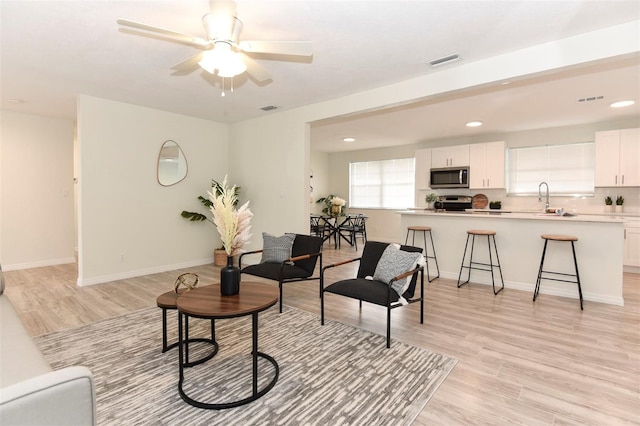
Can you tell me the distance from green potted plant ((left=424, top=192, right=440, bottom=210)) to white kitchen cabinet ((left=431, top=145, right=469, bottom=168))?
2.30 ft

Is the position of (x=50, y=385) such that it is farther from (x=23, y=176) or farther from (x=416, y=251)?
(x=23, y=176)

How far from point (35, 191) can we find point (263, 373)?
600 centimetres

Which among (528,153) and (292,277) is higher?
(528,153)

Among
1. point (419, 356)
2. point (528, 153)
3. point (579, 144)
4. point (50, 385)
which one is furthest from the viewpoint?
point (528, 153)

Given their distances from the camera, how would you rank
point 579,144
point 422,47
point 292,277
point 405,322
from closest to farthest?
point 422,47, point 405,322, point 292,277, point 579,144

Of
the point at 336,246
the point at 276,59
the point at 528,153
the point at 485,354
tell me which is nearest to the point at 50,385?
the point at 485,354

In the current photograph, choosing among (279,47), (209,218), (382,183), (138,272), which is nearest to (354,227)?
(382,183)

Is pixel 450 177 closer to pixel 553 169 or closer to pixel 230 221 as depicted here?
pixel 553 169

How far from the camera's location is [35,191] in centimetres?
580

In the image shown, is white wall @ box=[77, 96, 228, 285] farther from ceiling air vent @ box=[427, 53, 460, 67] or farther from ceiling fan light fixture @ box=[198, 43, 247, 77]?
ceiling air vent @ box=[427, 53, 460, 67]

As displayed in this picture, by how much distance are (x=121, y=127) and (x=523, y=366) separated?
577cm

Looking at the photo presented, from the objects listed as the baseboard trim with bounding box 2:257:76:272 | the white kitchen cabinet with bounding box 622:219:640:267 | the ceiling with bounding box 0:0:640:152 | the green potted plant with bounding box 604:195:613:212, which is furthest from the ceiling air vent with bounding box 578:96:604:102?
the baseboard trim with bounding box 2:257:76:272

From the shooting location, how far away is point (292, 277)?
3.68 meters

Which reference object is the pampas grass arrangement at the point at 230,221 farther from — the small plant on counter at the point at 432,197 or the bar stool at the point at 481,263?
the small plant on counter at the point at 432,197
